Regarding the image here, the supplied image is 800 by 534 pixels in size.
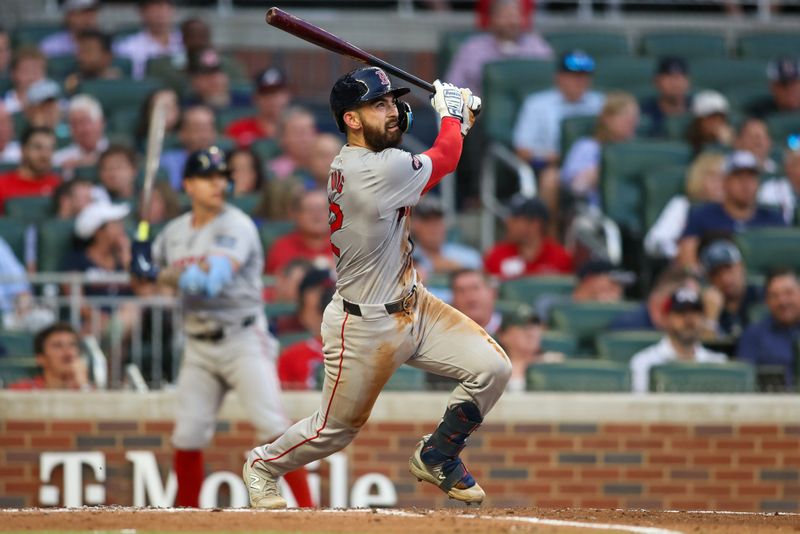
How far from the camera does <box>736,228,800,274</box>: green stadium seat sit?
10648 millimetres

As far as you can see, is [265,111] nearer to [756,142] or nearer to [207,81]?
[207,81]

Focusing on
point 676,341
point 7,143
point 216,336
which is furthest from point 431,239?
point 7,143

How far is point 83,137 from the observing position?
11.3 meters

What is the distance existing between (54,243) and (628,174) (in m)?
4.10

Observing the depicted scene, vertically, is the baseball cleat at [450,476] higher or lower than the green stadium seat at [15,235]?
lower

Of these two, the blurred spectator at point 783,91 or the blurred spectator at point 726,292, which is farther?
the blurred spectator at point 783,91

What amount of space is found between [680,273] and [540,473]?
1685mm

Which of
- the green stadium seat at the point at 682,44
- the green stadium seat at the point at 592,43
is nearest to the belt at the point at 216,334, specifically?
the green stadium seat at the point at 592,43

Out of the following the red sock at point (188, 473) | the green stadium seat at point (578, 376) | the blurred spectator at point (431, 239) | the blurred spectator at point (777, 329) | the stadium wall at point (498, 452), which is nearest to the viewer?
the red sock at point (188, 473)

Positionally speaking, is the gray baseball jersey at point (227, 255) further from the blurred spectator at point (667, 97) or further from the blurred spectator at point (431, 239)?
the blurred spectator at point (667, 97)

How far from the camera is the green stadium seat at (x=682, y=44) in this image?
44.2 feet

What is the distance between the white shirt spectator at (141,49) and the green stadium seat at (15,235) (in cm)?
280

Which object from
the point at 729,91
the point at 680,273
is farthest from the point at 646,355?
the point at 729,91

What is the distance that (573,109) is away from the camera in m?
12.1
